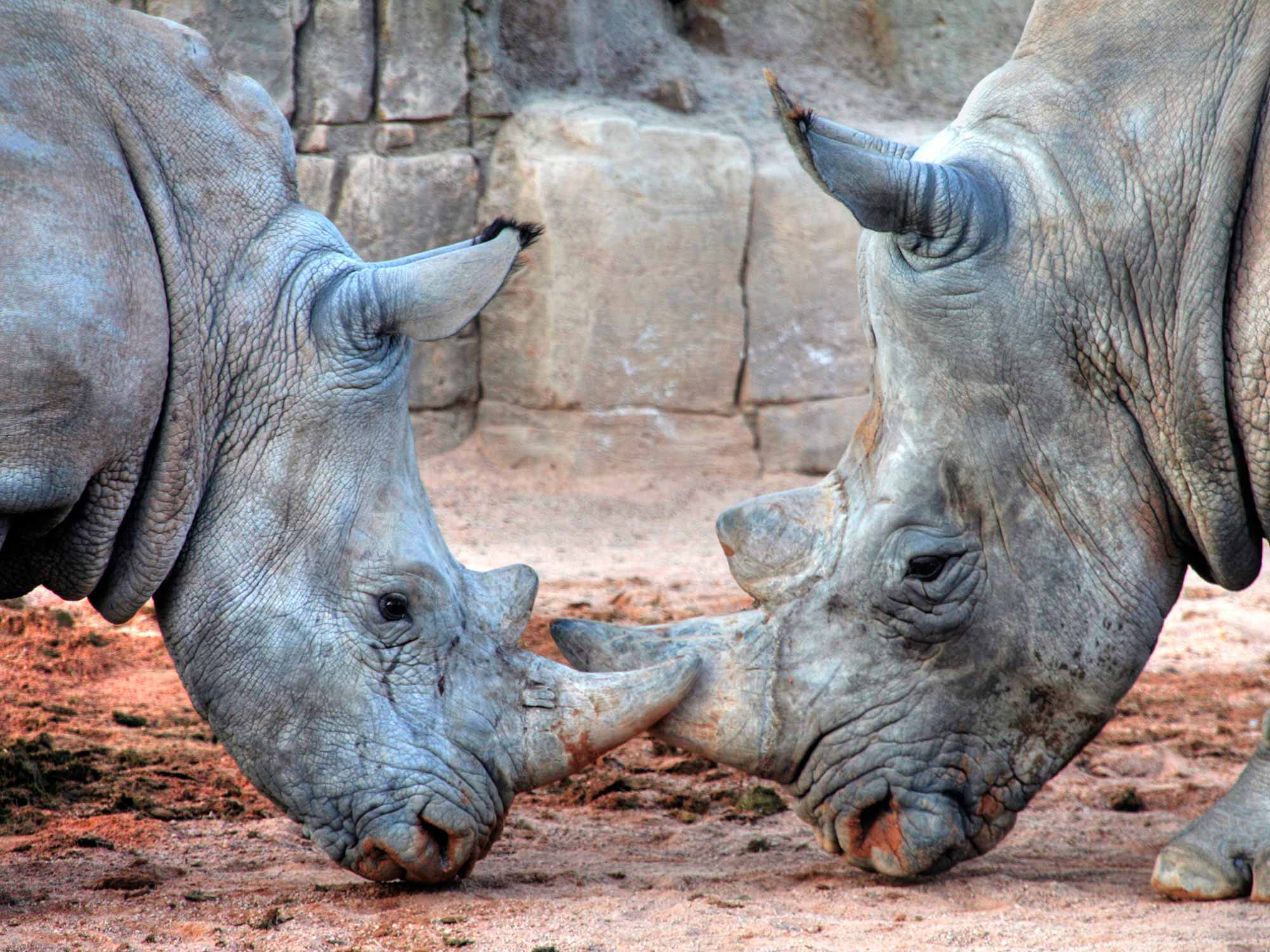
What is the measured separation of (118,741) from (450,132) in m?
4.98

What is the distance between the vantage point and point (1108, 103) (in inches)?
136

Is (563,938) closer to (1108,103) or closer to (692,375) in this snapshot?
(1108,103)

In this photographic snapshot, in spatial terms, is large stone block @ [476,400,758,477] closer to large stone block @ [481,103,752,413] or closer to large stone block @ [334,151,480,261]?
large stone block @ [481,103,752,413]

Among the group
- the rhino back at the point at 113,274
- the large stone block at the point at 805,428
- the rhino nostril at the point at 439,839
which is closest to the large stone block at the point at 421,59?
the large stone block at the point at 805,428

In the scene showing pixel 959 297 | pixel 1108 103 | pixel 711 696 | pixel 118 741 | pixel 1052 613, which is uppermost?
pixel 1108 103

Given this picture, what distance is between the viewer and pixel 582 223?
28.7 ft

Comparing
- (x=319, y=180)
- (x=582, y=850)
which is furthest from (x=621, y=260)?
(x=582, y=850)

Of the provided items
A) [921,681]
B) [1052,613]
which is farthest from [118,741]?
[1052,613]

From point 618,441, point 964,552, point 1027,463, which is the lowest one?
point 618,441

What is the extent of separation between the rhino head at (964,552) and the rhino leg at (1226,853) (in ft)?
1.08

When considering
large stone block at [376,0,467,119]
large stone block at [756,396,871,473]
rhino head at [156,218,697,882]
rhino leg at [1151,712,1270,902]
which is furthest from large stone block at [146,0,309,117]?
rhino leg at [1151,712,1270,902]

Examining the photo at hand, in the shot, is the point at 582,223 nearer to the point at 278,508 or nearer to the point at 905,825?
the point at 278,508

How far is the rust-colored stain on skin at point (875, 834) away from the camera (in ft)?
11.7

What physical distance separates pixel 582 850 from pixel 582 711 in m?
0.67
